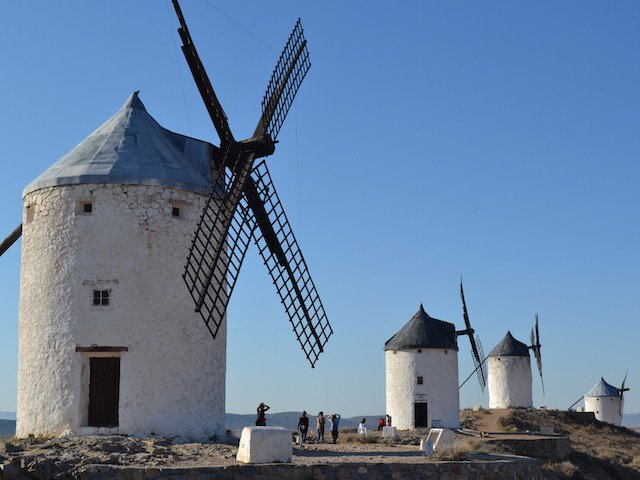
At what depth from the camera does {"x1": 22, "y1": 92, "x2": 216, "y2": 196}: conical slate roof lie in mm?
17906

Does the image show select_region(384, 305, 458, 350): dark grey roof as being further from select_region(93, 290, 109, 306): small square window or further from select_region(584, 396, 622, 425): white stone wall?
select_region(584, 396, 622, 425): white stone wall

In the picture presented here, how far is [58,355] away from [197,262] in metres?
3.05

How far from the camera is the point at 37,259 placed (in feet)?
59.3

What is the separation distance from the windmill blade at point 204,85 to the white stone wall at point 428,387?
1605 cm

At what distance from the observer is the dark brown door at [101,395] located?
58.2 ft

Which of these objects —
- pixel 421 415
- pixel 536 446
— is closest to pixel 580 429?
pixel 421 415

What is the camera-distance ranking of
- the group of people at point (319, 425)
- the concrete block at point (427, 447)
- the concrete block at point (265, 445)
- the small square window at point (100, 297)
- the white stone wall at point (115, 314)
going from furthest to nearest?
the group of people at point (319, 425), the small square window at point (100, 297), the white stone wall at point (115, 314), the concrete block at point (427, 447), the concrete block at point (265, 445)

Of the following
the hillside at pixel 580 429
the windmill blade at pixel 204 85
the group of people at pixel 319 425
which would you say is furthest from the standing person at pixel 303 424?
the hillside at pixel 580 429

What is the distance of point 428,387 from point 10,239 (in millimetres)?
17715

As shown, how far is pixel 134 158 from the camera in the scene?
18.4 meters

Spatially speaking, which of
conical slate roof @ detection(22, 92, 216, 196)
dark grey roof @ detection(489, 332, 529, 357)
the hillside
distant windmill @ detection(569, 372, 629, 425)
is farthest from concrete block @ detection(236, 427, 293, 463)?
distant windmill @ detection(569, 372, 629, 425)

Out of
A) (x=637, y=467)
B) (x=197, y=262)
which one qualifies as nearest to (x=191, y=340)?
(x=197, y=262)

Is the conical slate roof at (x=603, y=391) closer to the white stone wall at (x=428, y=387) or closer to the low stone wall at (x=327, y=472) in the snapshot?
the white stone wall at (x=428, y=387)

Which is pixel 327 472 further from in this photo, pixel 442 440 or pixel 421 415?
pixel 421 415
